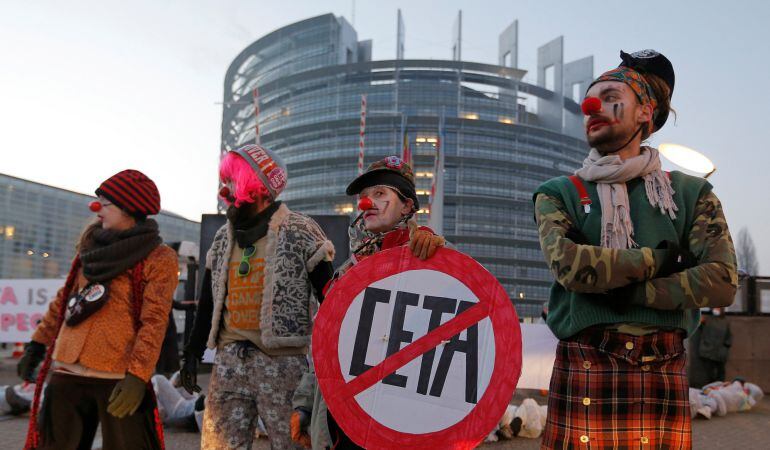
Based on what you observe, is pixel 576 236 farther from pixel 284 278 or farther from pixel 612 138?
pixel 284 278

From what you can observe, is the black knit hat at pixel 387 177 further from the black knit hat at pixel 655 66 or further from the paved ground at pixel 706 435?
the paved ground at pixel 706 435

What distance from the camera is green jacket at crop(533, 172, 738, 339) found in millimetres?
1638

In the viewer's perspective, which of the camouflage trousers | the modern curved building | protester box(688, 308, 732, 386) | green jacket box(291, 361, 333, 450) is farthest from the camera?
the modern curved building

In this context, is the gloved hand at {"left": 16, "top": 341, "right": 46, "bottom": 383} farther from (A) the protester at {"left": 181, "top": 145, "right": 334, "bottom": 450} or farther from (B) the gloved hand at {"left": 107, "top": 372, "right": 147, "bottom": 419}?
(A) the protester at {"left": 181, "top": 145, "right": 334, "bottom": 450}

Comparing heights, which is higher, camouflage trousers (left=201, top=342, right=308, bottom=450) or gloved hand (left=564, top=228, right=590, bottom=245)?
gloved hand (left=564, top=228, right=590, bottom=245)

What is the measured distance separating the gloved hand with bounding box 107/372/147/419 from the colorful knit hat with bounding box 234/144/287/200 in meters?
1.09

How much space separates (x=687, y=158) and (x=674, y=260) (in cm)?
179

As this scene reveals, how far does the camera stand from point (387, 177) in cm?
254

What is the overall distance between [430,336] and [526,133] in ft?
267

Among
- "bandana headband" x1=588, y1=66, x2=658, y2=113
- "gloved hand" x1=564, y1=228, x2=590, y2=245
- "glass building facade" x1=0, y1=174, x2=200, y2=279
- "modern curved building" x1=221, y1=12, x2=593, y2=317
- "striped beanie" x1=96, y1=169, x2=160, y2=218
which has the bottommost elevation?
"gloved hand" x1=564, y1=228, x2=590, y2=245

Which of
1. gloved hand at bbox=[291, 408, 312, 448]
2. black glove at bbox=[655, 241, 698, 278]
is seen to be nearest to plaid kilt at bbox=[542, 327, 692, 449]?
black glove at bbox=[655, 241, 698, 278]

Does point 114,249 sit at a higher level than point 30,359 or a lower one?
higher

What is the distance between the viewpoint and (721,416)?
7836 millimetres

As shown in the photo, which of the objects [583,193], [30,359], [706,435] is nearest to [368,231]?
[583,193]
